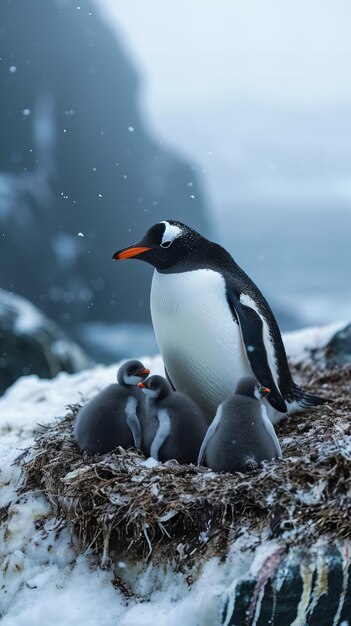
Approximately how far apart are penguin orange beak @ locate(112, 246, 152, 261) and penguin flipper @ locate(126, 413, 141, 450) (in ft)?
2.45

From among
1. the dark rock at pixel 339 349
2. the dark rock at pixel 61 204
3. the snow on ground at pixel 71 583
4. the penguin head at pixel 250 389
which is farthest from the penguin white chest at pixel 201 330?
the dark rock at pixel 61 204

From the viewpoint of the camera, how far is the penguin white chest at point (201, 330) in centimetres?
352

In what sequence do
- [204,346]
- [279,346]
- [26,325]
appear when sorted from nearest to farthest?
[204,346] → [279,346] → [26,325]

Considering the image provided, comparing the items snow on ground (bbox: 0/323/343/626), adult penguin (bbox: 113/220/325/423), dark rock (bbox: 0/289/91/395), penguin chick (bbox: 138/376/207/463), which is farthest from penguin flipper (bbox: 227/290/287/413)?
dark rock (bbox: 0/289/91/395)

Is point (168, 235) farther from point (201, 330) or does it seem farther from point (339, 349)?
point (339, 349)

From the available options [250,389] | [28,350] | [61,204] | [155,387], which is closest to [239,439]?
[250,389]

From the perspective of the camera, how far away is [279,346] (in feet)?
12.5

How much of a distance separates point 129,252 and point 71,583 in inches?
60.2

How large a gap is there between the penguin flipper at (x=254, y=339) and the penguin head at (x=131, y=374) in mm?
528

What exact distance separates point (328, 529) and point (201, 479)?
524 mm

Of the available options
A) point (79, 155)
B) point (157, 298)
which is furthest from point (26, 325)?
point (79, 155)

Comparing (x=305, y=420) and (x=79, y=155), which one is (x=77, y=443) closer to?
(x=305, y=420)

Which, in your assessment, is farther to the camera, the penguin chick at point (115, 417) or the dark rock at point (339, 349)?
the dark rock at point (339, 349)

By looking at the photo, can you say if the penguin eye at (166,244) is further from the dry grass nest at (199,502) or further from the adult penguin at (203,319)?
the dry grass nest at (199,502)
